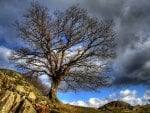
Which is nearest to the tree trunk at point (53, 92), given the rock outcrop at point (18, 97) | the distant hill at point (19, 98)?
the distant hill at point (19, 98)

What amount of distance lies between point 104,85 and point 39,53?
34.4 ft

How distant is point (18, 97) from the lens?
3506 centimetres

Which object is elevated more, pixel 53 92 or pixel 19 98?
pixel 53 92

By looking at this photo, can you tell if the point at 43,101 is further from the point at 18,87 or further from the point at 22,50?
the point at 22,50

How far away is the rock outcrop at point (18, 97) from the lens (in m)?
33.4

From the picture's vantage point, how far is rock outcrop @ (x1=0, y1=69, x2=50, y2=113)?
110ft

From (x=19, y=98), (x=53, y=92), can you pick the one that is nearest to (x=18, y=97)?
(x=19, y=98)

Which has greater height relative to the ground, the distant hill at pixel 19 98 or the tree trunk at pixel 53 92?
the tree trunk at pixel 53 92

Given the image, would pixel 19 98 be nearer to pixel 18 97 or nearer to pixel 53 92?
pixel 18 97

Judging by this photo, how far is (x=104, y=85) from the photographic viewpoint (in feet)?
165

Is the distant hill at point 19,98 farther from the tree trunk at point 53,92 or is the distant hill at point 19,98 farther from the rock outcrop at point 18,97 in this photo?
the tree trunk at point 53,92

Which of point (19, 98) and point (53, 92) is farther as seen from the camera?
point (53, 92)

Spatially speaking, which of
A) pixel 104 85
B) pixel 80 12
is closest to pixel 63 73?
pixel 104 85

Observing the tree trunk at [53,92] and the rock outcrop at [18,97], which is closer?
the rock outcrop at [18,97]
